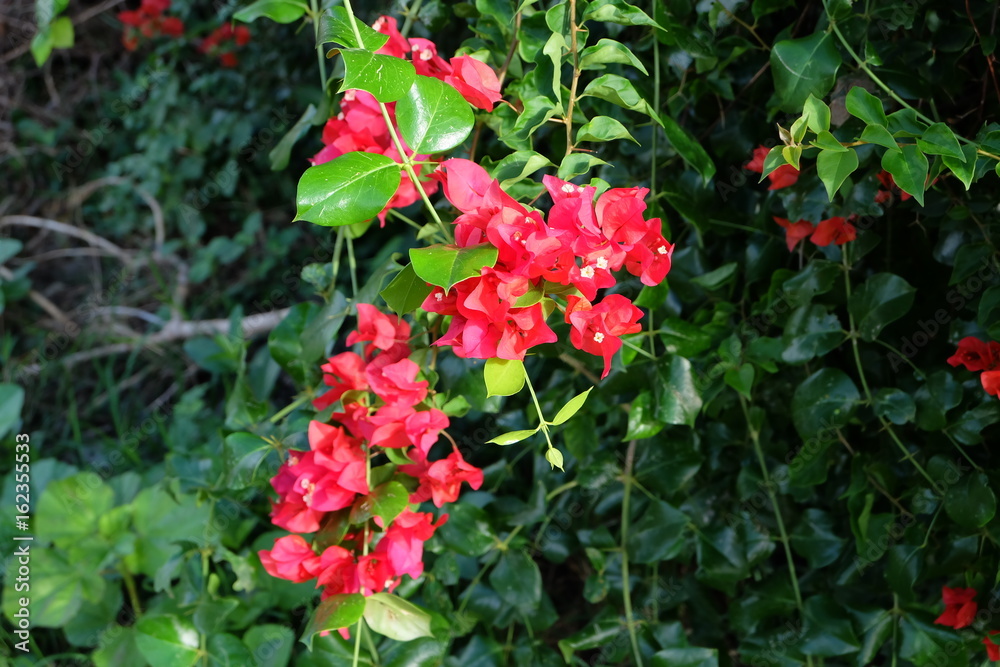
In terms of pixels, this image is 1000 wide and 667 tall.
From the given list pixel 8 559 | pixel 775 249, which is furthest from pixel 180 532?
pixel 775 249

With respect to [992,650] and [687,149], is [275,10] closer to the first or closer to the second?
[687,149]

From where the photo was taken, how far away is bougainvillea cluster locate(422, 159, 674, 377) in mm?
521

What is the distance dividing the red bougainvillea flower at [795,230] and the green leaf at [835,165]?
22 cm

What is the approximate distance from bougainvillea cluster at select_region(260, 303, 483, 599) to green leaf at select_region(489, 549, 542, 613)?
234mm

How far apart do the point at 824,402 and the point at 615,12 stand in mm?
476

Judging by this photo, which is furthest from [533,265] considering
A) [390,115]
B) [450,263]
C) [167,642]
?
[167,642]

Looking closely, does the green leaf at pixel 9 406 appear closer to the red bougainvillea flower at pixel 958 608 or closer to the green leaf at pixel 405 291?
the green leaf at pixel 405 291

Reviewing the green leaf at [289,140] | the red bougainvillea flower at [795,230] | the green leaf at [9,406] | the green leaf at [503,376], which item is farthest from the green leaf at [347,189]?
the green leaf at [9,406]

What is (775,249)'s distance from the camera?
909mm

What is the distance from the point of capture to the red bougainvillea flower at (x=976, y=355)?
750mm

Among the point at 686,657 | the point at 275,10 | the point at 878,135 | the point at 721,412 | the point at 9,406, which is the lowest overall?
the point at 9,406

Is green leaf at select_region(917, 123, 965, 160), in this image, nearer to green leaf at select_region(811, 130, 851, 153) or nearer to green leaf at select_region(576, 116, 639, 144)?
green leaf at select_region(811, 130, 851, 153)

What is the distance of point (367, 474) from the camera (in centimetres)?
71

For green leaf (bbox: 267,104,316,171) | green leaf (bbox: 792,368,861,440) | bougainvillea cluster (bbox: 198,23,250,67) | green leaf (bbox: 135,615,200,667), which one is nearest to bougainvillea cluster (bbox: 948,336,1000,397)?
green leaf (bbox: 792,368,861,440)
